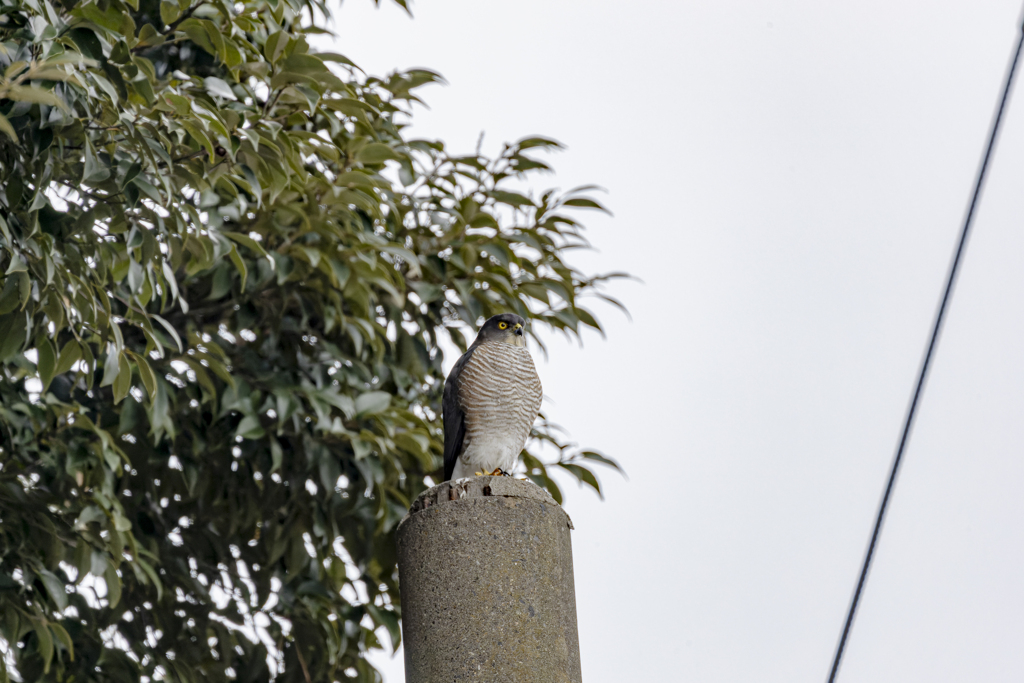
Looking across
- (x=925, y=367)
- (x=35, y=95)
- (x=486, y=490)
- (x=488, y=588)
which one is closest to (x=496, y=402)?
(x=486, y=490)

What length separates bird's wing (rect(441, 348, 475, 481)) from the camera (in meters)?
3.17

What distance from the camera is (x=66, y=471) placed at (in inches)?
130

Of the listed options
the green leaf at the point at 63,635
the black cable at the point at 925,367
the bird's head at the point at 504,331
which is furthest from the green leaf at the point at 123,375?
the black cable at the point at 925,367

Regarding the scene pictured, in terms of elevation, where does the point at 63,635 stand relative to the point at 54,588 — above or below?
below

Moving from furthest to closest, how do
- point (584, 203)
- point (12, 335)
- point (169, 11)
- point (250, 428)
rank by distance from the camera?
point (584, 203) → point (250, 428) → point (169, 11) → point (12, 335)

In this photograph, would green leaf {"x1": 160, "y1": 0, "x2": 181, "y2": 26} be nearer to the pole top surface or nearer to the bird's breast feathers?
the bird's breast feathers

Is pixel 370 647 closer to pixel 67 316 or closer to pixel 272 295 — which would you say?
pixel 272 295

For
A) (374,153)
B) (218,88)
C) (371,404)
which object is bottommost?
(371,404)

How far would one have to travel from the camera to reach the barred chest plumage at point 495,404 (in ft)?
10.3

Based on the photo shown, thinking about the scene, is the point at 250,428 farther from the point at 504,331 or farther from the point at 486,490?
the point at 486,490

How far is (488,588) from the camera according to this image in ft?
6.95

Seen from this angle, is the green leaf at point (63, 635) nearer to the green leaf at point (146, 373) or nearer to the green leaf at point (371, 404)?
the green leaf at point (146, 373)

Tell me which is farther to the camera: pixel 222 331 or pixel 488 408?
pixel 222 331

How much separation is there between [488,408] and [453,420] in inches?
4.9
